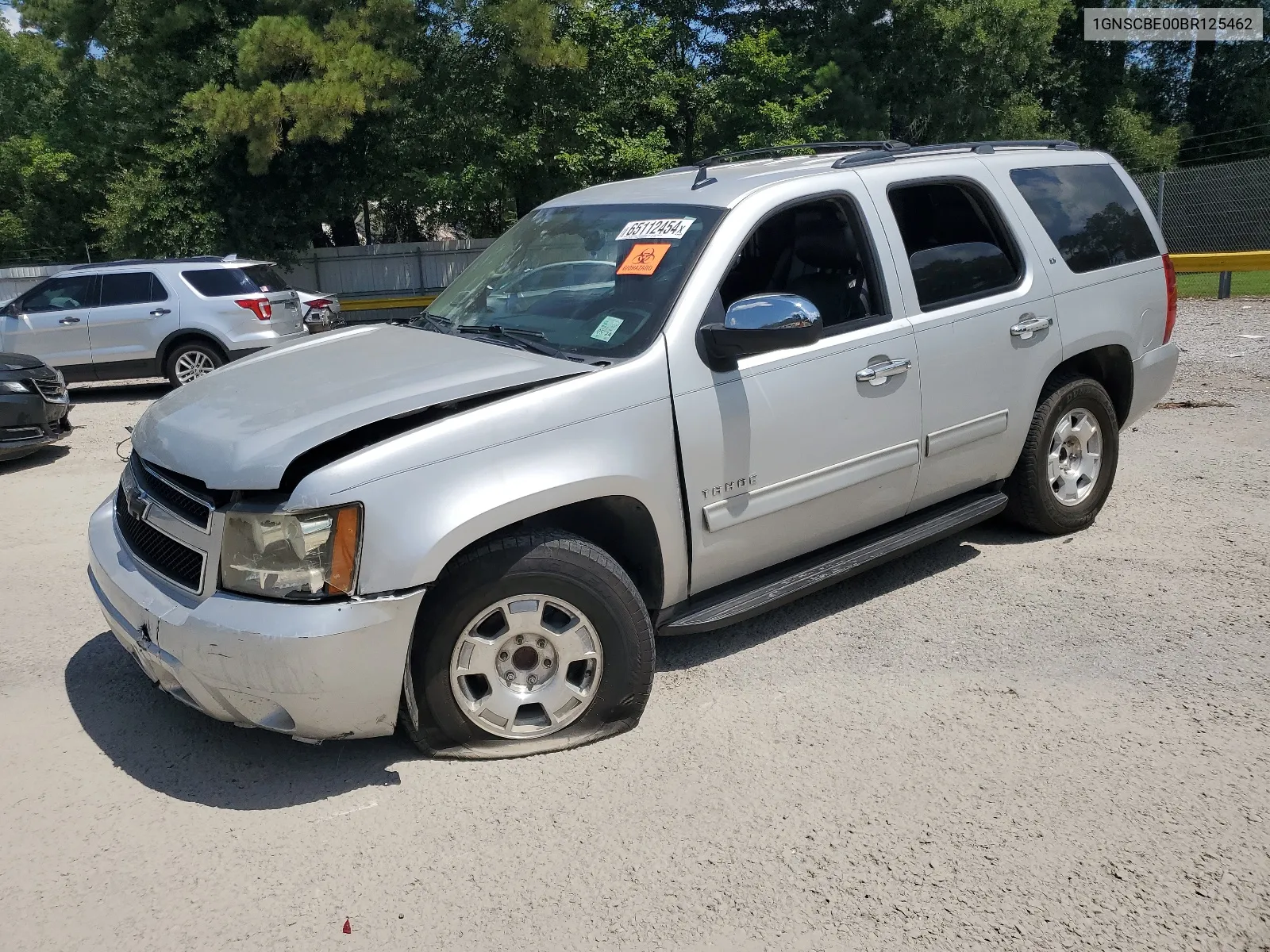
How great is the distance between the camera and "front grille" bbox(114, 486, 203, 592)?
3.48 m

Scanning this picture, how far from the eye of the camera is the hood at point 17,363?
867cm

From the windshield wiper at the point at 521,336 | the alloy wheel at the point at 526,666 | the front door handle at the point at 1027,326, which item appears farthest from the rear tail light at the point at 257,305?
the alloy wheel at the point at 526,666

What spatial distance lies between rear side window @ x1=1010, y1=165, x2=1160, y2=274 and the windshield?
2087 mm

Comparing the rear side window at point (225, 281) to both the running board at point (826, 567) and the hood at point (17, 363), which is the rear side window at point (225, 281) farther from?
the running board at point (826, 567)

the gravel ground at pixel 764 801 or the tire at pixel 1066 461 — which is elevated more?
the tire at pixel 1066 461

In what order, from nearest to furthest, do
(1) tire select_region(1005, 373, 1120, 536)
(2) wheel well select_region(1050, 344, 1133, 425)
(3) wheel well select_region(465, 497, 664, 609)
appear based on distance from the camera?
1. (3) wheel well select_region(465, 497, 664, 609)
2. (1) tire select_region(1005, 373, 1120, 536)
3. (2) wheel well select_region(1050, 344, 1133, 425)

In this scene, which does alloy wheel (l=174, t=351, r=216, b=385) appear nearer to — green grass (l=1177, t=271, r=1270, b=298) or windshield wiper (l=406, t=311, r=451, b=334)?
windshield wiper (l=406, t=311, r=451, b=334)

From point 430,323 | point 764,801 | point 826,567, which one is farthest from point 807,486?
point 430,323

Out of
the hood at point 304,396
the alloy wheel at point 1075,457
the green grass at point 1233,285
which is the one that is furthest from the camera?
the green grass at point 1233,285

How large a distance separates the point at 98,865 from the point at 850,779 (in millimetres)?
2351

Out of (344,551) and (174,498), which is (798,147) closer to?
(344,551)

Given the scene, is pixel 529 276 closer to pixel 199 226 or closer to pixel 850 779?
pixel 850 779

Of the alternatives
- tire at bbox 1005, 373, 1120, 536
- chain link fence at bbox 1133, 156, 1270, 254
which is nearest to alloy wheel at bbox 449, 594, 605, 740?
tire at bbox 1005, 373, 1120, 536

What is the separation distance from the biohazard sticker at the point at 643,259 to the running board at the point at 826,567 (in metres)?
1.31
